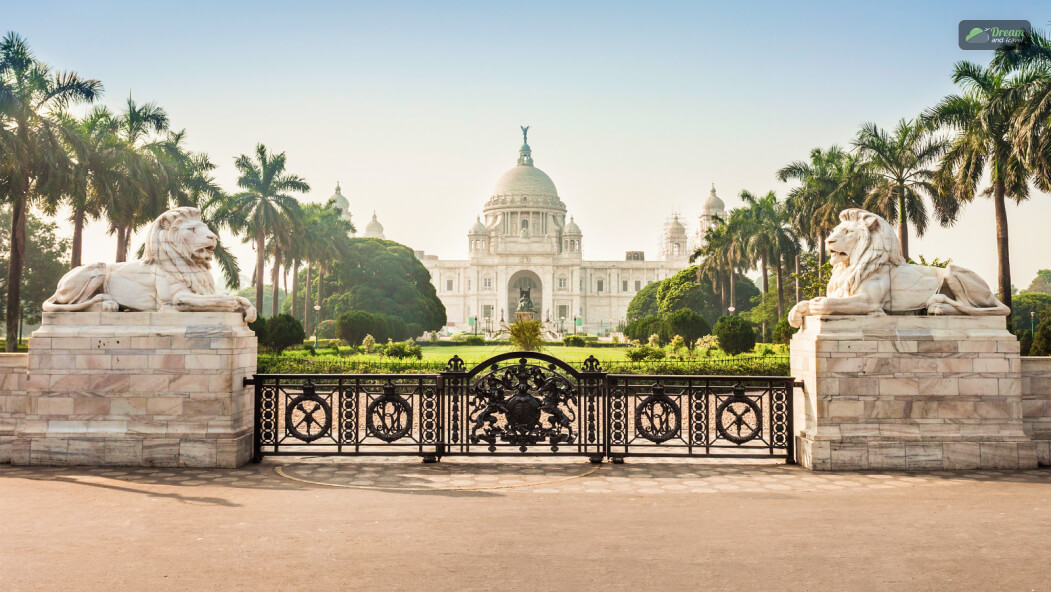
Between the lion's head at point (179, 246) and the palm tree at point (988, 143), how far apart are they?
62.5 ft

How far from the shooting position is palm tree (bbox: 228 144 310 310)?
32.1 m

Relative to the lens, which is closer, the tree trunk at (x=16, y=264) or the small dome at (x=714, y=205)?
the tree trunk at (x=16, y=264)

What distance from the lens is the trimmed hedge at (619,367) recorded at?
17500mm

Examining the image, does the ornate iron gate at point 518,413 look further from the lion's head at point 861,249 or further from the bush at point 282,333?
the bush at point 282,333

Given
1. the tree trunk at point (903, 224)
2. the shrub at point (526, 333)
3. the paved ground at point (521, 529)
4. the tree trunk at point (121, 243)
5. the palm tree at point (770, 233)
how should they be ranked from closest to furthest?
the paved ground at point (521, 529) → the shrub at point (526, 333) → the tree trunk at point (121, 243) → the tree trunk at point (903, 224) → the palm tree at point (770, 233)

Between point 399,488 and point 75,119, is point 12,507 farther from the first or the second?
point 75,119

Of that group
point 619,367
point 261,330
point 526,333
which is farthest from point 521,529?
point 261,330

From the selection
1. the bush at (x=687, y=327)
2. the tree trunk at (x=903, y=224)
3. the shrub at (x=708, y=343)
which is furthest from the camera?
the bush at (x=687, y=327)

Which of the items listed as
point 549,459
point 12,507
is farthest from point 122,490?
point 549,459

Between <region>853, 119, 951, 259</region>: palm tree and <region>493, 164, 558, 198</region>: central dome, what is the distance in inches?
2588

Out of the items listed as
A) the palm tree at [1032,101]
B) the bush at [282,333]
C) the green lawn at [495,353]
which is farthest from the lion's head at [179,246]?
the palm tree at [1032,101]

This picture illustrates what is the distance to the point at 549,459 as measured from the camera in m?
7.76

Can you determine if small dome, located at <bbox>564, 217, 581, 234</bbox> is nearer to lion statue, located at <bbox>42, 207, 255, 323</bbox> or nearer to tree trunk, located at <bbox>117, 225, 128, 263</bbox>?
tree trunk, located at <bbox>117, 225, 128, 263</bbox>

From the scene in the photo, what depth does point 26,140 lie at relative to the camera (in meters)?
18.8
